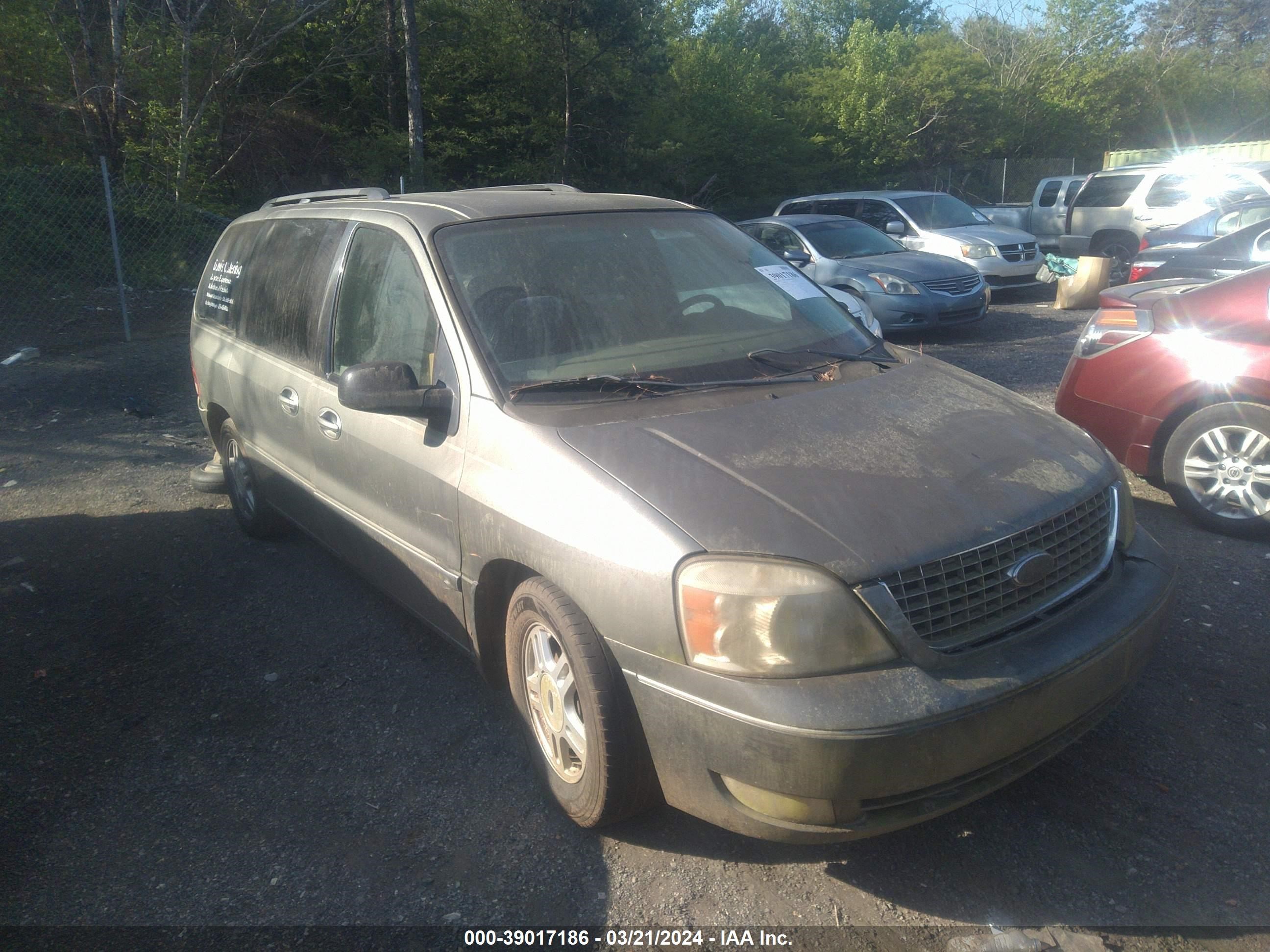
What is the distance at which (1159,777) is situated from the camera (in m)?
3.11

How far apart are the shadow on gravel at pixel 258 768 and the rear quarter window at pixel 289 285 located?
1.26 metres

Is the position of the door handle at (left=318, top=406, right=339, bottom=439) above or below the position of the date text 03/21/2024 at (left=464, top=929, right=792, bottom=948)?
above

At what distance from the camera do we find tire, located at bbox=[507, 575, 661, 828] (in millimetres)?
2686

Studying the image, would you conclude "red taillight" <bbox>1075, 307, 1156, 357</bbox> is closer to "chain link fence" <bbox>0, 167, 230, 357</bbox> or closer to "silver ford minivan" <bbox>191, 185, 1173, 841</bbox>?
"silver ford minivan" <bbox>191, 185, 1173, 841</bbox>

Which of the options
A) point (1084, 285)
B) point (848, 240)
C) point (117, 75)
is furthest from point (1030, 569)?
point (117, 75)

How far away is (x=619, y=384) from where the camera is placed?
129 inches

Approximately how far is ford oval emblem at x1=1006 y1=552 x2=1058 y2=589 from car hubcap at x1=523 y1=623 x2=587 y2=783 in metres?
1.25

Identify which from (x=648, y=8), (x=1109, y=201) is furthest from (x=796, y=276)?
(x=648, y=8)

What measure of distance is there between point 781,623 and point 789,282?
2179mm

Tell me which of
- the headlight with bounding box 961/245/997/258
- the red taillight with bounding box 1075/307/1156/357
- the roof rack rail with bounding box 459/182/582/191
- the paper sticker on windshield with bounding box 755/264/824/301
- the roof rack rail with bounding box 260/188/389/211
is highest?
the roof rack rail with bounding box 459/182/582/191

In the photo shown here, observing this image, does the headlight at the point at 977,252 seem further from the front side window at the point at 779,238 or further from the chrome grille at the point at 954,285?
the front side window at the point at 779,238

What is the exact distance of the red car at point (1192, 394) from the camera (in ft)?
15.9

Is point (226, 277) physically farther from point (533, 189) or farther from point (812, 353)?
point (812, 353)

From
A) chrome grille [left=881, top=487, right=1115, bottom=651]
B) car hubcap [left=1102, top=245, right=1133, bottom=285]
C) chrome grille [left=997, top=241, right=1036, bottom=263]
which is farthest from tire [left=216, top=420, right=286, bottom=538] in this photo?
car hubcap [left=1102, top=245, right=1133, bottom=285]
